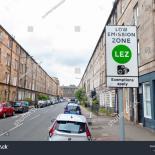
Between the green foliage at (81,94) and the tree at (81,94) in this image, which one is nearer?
the green foliage at (81,94)

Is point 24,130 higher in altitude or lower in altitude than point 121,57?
lower

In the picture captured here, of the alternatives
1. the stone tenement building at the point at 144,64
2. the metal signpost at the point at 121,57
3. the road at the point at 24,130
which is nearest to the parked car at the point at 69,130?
Result: the metal signpost at the point at 121,57

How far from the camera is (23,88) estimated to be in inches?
2562

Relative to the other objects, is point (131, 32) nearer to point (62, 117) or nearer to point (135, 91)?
point (62, 117)

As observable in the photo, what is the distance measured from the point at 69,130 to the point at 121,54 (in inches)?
189

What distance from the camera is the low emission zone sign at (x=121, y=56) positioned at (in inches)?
211

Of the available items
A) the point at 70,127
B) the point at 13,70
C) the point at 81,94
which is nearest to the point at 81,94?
the point at 81,94

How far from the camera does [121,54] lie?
5.37 metres

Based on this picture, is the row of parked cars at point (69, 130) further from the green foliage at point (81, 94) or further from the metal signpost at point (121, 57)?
the green foliage at point (81, 94)

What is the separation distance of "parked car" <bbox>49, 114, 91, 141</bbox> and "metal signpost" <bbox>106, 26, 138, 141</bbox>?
3.98 metres

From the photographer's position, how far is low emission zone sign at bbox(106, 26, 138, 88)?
17.5ft

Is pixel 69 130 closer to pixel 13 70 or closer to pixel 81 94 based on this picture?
pixel 13 70

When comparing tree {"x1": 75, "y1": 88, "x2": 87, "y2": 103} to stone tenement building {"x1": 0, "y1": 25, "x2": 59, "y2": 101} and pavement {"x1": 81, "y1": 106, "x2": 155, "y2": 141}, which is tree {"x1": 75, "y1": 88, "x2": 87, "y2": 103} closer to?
stone tenement building {"x1": 0, "y1": 25, "x2": 59, "y2": 101}
